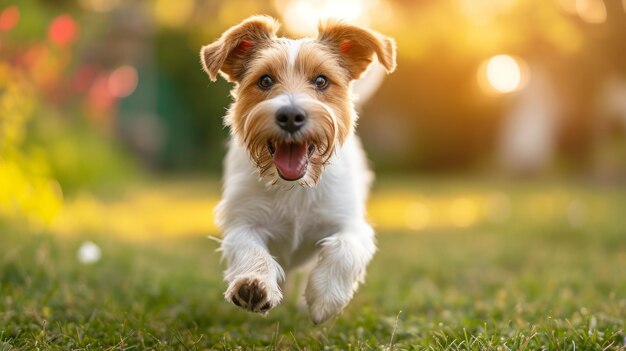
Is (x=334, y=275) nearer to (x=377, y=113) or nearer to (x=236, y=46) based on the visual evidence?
(x=236, y=46)

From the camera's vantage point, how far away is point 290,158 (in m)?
3.59

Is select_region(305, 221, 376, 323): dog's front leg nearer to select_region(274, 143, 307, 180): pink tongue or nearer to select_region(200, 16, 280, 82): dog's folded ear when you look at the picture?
select_region(274, 143, 307, 180): pink tongue

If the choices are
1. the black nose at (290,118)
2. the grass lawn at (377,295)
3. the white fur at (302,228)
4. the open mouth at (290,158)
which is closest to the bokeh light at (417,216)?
the grass lawn at (377,295)

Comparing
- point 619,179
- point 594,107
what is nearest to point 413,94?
point 594,107

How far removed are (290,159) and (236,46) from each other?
78 cm

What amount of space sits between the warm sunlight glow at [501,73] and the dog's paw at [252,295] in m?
8.55

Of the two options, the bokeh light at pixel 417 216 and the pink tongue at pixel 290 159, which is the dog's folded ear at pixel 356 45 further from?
the bokeh light at pixel 417 216

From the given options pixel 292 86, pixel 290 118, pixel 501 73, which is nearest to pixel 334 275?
pixel 290 118

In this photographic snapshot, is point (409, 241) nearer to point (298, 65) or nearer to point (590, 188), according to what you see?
point (298, 65)

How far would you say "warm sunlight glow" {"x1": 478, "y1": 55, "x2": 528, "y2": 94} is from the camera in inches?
484

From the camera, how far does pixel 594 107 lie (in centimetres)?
1642

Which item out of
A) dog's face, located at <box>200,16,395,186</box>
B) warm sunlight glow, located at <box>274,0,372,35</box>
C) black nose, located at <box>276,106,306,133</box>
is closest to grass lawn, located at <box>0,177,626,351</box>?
dog's face, located at <box>200,16,395,186</box>

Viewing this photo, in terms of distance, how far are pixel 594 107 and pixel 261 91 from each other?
14315mm

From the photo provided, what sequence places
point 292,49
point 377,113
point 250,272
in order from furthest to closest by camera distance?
1. point 377,113
2. point 292,49
3. point 250,272
